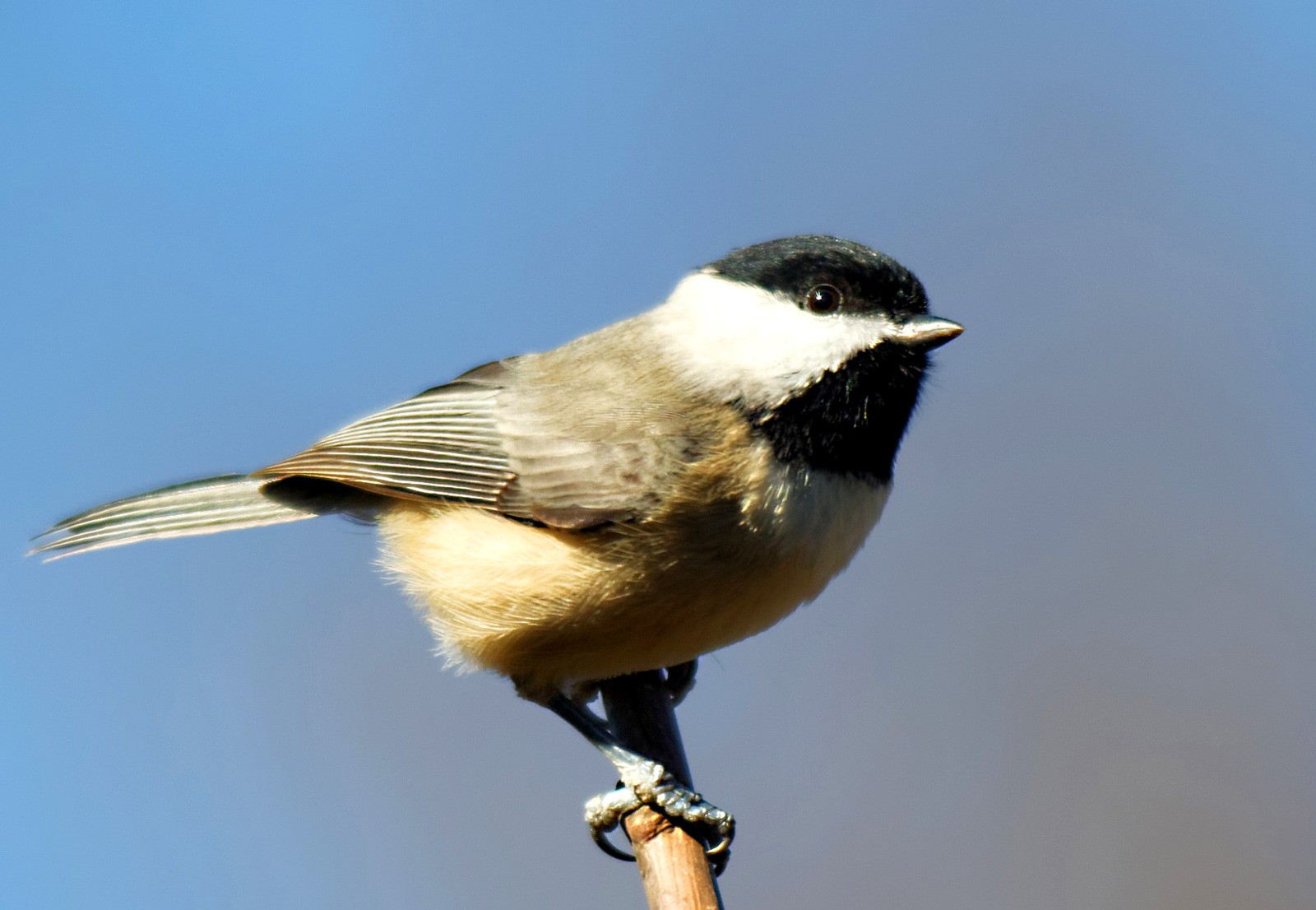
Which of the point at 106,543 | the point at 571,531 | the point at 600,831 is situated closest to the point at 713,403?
the point at 571,531

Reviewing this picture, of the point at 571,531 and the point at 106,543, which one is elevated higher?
the point at 106,543

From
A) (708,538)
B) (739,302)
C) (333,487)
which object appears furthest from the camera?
(333,487)

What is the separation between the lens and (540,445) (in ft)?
7.03

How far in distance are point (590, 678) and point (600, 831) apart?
0.27 m

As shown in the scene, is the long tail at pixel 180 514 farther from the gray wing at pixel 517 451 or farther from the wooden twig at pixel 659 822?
the wooden twig at pixel 659 822

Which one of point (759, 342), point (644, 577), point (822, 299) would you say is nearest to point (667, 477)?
point (644, 577)

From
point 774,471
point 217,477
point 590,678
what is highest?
point 217,477

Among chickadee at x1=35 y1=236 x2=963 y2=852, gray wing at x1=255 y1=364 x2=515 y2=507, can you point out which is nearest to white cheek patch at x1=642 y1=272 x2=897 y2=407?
chickadee at x1=35 y1=236 x2=963 y2=852

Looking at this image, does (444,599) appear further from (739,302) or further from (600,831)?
(739,302)

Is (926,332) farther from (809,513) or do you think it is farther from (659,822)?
(659,822)

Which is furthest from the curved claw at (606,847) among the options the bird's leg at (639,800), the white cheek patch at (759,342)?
the white cheek patch at (759,342)

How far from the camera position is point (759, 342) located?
200 cm

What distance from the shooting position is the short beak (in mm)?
1948

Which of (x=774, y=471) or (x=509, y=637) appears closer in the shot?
(x=774, y=471)
